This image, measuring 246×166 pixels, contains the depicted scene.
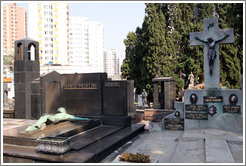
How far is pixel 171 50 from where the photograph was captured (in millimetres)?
24406

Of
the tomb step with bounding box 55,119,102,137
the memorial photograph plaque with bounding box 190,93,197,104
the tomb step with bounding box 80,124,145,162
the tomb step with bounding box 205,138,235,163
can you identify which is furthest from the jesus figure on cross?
the tomb step with bounding box 55,119,102,137

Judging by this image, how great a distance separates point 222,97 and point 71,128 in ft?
21.5

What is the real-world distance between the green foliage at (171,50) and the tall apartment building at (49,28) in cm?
4155

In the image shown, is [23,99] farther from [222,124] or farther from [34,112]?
[222,124]

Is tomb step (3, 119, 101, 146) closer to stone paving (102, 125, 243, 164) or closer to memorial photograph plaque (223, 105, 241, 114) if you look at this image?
stone paving (102, 125, 243, 164)

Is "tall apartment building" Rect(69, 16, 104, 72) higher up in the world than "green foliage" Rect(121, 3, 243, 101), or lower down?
higher up

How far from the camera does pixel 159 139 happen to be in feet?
30.7

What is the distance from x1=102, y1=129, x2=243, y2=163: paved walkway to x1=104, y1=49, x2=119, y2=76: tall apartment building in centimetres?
13685

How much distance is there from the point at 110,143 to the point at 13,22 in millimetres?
112464

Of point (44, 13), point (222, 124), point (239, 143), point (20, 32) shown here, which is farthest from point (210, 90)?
point (20, 32)

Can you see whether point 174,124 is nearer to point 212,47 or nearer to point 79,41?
point 212,47

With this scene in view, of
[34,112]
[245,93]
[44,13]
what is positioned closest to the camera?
[245,93]

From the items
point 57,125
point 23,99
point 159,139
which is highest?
point 23,99

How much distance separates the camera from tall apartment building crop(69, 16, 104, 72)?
311ft
